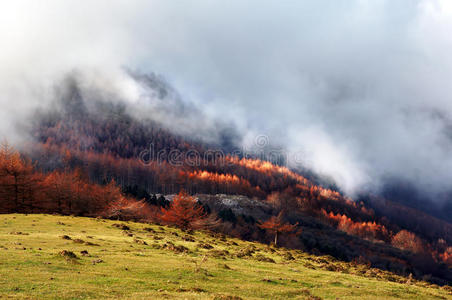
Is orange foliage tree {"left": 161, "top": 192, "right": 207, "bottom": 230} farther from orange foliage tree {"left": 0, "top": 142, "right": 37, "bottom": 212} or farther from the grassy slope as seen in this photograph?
the grassy slope

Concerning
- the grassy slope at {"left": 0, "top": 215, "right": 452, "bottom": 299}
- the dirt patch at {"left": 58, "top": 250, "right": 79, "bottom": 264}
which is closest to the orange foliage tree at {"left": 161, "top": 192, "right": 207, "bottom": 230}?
the grassy slope at {"left": 0, "top": 215, "right": 452, "bottom": 299}

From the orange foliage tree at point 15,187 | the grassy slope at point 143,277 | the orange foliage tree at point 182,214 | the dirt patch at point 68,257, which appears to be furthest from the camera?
the orange foliage tree at point 182,214

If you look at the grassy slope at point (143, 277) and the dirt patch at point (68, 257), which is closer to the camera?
the grassy slope at point (143, 277)

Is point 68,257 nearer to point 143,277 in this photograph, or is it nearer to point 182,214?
point 143,277

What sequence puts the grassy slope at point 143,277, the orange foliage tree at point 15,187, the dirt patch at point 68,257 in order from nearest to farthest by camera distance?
the grassy slope at point 143,277
the dirt patch at point 68,257
the orange foliage tree at point 15,187

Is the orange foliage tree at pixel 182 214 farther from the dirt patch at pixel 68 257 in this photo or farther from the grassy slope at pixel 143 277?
the dirt patch at pixel 68 257

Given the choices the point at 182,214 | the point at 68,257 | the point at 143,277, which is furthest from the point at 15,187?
the point at 143,277

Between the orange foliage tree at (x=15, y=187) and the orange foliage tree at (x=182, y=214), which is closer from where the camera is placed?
the orange foliage tree at (x=15, y=187)

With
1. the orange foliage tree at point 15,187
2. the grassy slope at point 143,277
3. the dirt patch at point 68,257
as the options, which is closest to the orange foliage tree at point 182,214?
the orange foliage tree at point 15,187

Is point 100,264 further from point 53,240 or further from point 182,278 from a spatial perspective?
point 53,240

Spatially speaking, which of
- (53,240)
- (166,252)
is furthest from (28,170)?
(166,252)

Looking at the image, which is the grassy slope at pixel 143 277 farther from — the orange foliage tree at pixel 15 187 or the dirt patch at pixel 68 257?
the orange foliage tree at pixel 15 187

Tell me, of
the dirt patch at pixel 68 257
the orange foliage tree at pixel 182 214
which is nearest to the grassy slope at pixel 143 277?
the dirt patch at pixel 68 257

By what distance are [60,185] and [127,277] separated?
85201 mm
